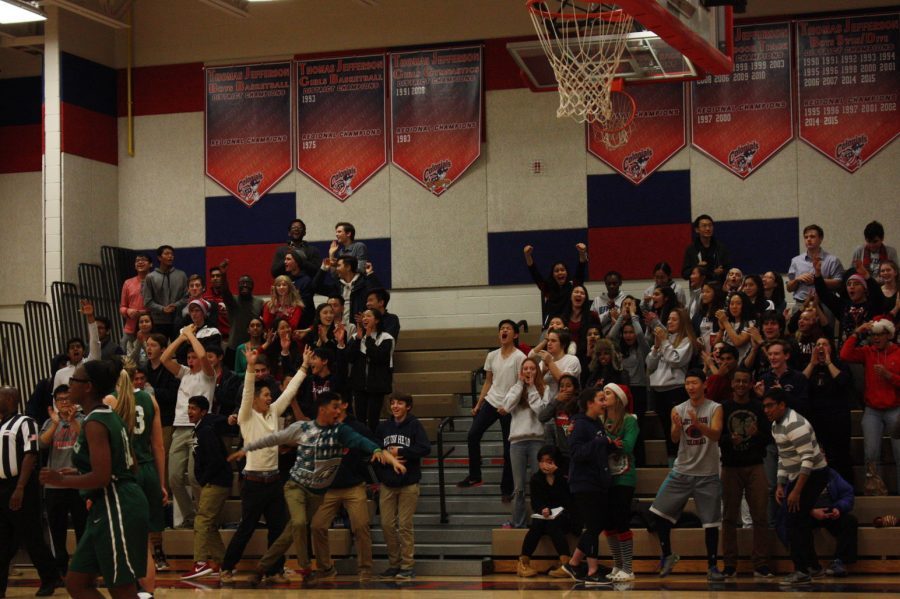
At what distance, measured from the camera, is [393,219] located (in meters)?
17.9

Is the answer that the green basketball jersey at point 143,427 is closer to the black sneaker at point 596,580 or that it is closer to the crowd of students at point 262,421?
the crowd of students at point 262,421

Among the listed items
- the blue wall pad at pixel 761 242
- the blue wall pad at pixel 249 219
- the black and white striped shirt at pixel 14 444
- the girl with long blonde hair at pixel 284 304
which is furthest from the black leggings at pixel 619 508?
the blue wall pad at pixel 249 219

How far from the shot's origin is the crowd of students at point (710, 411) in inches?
440

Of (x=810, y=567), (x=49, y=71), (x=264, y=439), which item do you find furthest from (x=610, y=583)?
(x=49, y=71)

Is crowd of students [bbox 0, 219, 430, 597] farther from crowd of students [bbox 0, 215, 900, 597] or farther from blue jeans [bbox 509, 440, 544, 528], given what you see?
blue jeans [bbox 509, 440, 544, 528]

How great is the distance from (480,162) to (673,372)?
5814mm

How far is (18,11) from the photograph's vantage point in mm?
15914

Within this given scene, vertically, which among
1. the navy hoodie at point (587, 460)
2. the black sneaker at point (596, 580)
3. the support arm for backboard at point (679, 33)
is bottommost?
the black sneaker at point (596, 580)

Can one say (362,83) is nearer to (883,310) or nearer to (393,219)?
(393,219)

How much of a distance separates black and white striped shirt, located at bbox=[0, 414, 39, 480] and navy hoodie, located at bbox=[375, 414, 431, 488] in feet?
10.8

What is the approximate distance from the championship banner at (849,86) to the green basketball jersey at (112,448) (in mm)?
11986

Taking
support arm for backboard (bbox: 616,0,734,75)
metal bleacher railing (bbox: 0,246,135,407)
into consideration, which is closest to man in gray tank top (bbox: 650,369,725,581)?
support arm for backboard (bbox: 616,0,734,75)

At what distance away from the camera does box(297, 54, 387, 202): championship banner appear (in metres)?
18.0

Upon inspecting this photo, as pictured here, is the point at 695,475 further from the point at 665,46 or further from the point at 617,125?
the point at 617,125
